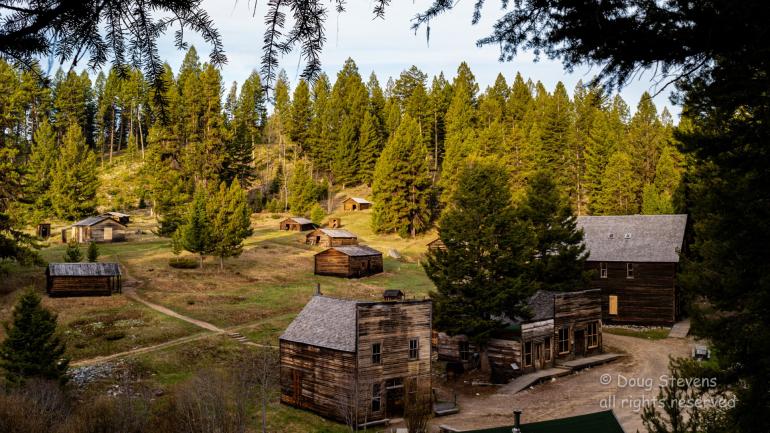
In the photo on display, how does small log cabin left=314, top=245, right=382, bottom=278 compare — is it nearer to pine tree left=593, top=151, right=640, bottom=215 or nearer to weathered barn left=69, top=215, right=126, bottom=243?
weathered barn left=69, top=215, right=126, bottom=243

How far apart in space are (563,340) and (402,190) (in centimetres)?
4563

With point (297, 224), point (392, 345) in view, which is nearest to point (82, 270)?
point (392, 345)

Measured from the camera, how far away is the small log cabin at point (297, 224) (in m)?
79.9

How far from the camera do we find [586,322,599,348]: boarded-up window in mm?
39250

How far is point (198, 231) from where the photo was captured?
5334 cm

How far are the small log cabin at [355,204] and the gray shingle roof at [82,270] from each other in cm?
5432

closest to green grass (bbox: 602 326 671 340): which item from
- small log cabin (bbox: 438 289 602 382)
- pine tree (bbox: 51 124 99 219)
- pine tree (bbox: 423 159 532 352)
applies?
small log cabin (bbox: 438 289 602 382)

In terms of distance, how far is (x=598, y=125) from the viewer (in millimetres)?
88500

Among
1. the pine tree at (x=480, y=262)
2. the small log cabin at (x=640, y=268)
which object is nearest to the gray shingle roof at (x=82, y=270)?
the pine tree at (x=480, y=262)

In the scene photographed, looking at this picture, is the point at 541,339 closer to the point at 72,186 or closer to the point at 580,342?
the point at 580,342

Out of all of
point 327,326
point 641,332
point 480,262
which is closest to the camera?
point 327,326

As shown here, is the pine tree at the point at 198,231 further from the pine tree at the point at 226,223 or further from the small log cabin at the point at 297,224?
the small log cabin at the point at 297,224

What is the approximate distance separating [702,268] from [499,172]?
43.8 ft

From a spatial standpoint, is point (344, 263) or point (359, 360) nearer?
point (359, 360)
